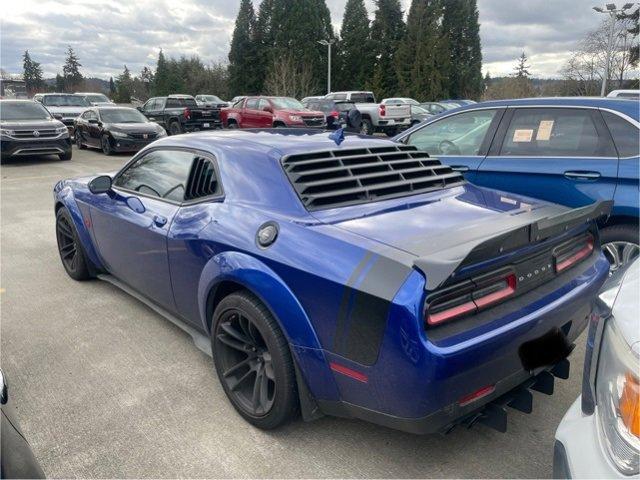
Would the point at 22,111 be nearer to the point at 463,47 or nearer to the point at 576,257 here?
the point at 576,257

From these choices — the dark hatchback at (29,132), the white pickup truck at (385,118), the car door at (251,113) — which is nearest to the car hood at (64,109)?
the dark hatchback at (29,132)

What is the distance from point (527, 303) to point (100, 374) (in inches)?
104

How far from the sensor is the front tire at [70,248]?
461 cm

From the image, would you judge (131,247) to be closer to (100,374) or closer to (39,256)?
(100,374)

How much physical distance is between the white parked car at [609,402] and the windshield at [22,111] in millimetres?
15206

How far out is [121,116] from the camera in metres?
15.5

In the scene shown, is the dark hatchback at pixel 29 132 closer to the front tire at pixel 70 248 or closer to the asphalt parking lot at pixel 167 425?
the front tire at pixel 70 248

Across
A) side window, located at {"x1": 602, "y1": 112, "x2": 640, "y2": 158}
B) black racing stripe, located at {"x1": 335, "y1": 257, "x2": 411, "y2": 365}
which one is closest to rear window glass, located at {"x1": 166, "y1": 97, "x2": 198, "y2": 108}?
side window, located at {"x1": 602, "y1": 112, "x2": 640, "y2": 158}

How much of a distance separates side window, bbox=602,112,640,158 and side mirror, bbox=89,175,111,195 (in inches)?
157

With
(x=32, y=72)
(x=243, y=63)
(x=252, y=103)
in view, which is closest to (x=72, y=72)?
(x=32, y=72)

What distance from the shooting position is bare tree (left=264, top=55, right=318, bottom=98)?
4256 cm

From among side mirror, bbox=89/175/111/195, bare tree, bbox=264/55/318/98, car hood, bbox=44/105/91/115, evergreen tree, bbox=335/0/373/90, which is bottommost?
side mirror, bbox=89/175/111/195

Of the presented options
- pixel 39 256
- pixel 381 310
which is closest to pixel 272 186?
pixel 381 310

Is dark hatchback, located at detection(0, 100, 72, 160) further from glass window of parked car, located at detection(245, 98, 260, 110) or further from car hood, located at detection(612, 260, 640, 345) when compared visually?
car hood, located at detection(612, 260, 640, 345)
